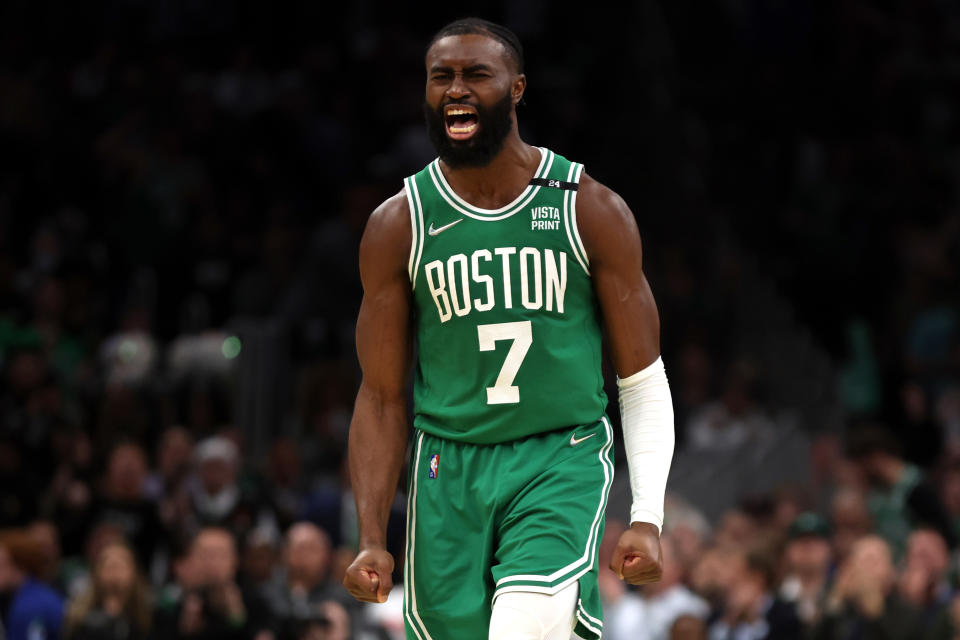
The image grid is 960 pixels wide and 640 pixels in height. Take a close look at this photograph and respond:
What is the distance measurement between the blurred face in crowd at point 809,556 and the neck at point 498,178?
557 centimetres

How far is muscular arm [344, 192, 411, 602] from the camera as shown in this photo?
5.48 metres

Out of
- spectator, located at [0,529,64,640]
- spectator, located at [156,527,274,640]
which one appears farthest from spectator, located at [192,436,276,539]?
spectator, located at [0,529,64,640]

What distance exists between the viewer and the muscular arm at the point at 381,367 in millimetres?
5480

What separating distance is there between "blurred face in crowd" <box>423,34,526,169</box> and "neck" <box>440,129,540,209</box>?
0.15ft

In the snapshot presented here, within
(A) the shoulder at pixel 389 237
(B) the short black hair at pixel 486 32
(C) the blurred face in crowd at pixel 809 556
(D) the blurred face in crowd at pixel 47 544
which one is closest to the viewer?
(B) the short black hair at pixel 486 32

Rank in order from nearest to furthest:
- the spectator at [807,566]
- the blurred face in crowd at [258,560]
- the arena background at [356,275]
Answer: the spectator at [807,566], the blurred face in crowd at [258,560], the arena background at [356,275]

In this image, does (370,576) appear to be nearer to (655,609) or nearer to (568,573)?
(568,573)

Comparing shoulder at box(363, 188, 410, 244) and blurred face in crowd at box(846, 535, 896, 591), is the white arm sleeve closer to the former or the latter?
shoulder at box(363, 188, 410, 244)

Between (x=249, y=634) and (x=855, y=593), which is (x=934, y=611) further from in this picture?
(x=249, y=634)

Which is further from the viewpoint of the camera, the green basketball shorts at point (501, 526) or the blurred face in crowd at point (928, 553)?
the blurred face in crowd at point (928, 553)

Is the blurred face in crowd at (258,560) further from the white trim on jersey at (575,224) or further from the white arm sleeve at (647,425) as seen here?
the white trim on jersey at (575,224)

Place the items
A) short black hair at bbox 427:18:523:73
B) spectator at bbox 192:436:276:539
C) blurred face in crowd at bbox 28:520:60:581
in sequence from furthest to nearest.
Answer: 1. spectator at bbox 192:436:276:539
2. blurred face in crowd at bbox 28:520:60:581
3. short black hair at bbox 427:18:523:73

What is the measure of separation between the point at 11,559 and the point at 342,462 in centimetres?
251

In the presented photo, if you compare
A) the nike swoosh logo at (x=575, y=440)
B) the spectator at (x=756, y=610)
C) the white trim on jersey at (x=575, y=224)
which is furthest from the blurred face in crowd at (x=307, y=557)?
the white trim on jersey at (x=575, y=224)
